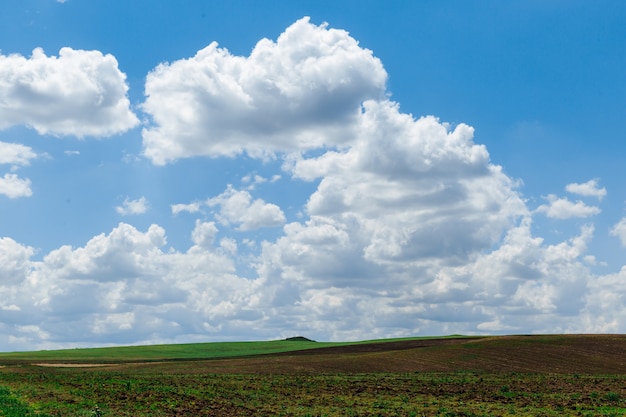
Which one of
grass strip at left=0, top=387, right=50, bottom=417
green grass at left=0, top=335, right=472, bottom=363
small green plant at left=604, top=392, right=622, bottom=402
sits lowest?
small green plant at left=604, top=392, right=622, bottom=402

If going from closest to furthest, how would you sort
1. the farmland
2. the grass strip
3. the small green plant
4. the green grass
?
the grass strip
the farmland
the small green plant
the green grass

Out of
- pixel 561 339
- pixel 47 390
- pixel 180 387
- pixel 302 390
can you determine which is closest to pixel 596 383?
pixel 302 390

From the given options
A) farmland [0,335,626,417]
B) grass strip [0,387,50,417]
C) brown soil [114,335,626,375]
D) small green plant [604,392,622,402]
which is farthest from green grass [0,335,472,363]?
small green plant [604,392,622,402]

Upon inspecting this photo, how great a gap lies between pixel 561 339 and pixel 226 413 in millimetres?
78299

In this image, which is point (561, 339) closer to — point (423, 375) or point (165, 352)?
point (423, 375)

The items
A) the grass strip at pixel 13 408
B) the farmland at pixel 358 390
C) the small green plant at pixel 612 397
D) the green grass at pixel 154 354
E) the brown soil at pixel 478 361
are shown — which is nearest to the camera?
the grass strip at pixel 13 408

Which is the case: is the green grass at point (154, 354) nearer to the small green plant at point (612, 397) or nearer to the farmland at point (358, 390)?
the farmland at point (358, 390)

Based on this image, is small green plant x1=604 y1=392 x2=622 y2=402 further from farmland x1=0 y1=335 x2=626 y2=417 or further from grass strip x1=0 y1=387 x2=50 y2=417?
grass strip x1=0 y1=387 x2=50 y2=417

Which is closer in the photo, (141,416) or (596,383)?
(141,416)

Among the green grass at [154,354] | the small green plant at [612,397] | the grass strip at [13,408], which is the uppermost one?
the grass strip at [13,408]

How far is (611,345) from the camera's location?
298 ft

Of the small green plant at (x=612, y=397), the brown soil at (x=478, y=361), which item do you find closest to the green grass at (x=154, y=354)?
the brown soil at (x=478, y=361)

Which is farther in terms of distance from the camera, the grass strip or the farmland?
the farmland

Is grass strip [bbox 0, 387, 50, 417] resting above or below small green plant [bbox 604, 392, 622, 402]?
above
